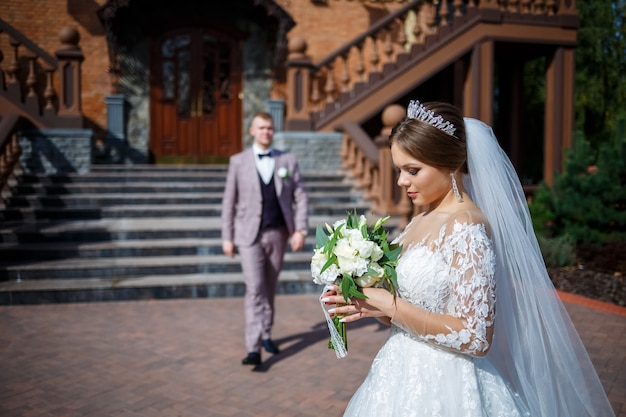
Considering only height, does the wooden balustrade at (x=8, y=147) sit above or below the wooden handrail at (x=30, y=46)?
below

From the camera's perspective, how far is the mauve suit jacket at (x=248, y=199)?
4.95m

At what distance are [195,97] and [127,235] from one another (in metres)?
6.06

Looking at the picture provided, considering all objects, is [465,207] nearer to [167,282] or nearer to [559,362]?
[559,362]

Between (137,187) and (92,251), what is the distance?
225cm

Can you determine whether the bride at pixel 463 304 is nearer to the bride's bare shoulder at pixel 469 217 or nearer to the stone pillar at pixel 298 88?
the bride's bare shoulder at pixel 469 217

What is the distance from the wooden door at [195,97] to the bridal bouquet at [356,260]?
11.5 metres

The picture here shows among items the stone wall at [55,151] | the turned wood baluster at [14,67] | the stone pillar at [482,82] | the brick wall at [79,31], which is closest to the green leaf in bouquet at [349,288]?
the stone wall at [55,151]

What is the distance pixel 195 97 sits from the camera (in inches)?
528

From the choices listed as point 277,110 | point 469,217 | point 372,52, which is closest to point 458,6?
point 372,52

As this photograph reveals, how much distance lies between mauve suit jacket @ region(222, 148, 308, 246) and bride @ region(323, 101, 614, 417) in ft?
8.75

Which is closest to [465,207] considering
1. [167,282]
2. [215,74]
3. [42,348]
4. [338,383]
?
[338,383]

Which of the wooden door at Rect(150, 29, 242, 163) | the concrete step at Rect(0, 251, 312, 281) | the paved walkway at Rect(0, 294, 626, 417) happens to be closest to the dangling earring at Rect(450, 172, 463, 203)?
the paved walkway at Rect(0, 294, 626, 417)

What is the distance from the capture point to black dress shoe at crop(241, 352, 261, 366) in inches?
185

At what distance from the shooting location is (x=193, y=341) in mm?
5336
